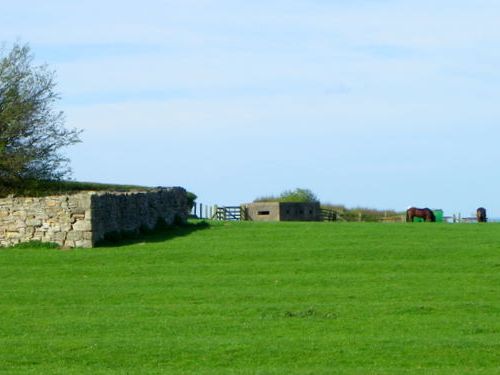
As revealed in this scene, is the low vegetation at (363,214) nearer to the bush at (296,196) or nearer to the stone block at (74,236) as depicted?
the bush at (296,196)

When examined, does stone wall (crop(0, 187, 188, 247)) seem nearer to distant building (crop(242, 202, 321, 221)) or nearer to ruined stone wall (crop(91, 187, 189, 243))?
ruined stone wall (crop(91, 187, 189, 243))

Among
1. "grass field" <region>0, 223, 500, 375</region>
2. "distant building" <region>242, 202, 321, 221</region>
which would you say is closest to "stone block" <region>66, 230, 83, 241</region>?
"grass field" <region>0, 223, 500, 375</region>

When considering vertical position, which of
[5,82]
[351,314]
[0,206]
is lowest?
[351,314]

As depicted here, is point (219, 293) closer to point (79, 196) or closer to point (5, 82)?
point (79, 196)

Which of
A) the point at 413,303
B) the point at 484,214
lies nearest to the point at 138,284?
the point at 413,303

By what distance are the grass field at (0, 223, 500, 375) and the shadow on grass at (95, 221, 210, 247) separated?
32 centimetres

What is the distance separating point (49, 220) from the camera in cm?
3025

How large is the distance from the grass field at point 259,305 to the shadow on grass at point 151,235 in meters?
0.32

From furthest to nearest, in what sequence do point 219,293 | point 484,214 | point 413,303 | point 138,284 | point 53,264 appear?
point 484,214
point 53,264
point 138,284
point 219,293
point 413,303

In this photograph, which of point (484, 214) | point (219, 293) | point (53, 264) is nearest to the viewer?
point (219, 293)

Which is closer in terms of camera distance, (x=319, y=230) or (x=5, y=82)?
(x=319, y=230)

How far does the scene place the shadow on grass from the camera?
3092 cm

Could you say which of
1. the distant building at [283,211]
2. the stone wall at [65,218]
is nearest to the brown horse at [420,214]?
the distant building at [283,211]

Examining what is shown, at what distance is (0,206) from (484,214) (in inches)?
1127
